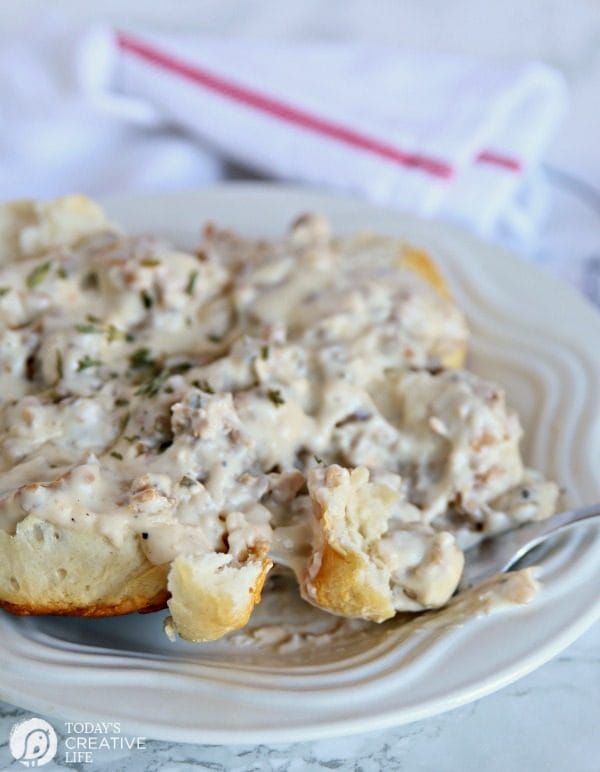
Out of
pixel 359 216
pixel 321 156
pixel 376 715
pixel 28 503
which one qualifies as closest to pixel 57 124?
pixel 321 156

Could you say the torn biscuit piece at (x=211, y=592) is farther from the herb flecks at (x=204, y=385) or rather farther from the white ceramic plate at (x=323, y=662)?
the herb flecks at (x=204, y=385)

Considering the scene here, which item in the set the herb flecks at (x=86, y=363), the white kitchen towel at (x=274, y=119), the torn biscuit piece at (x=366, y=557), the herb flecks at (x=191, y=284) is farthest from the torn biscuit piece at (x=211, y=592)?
the white kitchen towel at (x=274, y=119)

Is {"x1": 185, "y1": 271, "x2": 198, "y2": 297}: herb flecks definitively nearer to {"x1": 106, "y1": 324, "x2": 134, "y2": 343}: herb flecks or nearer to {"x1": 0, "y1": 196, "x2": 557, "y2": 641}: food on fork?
{"x1": 0, "y1": 196, "x2": 557, "y2": 641}: food on fork

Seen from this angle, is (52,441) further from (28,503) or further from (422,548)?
(422,548)

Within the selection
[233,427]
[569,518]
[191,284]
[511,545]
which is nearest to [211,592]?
[233,427]

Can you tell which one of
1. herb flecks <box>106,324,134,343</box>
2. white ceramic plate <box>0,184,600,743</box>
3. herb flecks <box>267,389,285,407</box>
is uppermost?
herb flecks <box>267,389,285,407</box>

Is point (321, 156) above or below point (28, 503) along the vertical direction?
above

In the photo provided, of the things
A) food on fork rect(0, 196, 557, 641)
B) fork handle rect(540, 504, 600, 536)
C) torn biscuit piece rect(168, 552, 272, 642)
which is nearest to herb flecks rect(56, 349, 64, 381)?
food on fork rect(0, 196, 557, 641)

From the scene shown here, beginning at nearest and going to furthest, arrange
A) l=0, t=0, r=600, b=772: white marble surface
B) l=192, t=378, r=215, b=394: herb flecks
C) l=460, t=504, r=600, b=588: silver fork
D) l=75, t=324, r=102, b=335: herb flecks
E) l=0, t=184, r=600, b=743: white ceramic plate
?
l=0, t=184, r=600, b=743: white ceramic plate, l=0, t=0, r=600, b=772: white marble surface, l=460, t=504, r=600, b=588: silver fork, l=192, t=378, r=215, b=394: herb flecks, l=75, t=324, r=102, b=335: herb flecks
